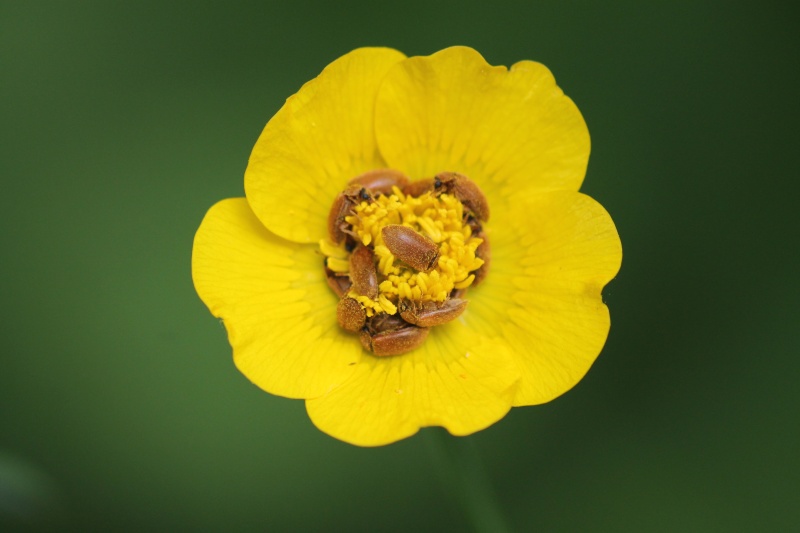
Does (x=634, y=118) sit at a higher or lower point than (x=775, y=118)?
higher

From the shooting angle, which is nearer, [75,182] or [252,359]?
[252,359]

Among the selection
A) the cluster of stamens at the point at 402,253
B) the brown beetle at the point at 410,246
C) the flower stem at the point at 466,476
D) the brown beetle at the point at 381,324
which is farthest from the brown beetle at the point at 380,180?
the flower stem at the point at 466,476

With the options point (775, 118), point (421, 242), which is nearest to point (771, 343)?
point (775, 118)

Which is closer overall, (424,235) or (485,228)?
(424,235)

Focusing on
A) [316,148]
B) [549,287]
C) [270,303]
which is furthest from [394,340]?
[316,148]

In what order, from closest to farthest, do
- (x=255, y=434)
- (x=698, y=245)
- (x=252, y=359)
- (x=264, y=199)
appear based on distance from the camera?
(x=252, y=359)
(x=264, y=199)
(x=255, y=434)
(x=698, y=245)

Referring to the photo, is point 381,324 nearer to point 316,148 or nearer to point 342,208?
point 342,208

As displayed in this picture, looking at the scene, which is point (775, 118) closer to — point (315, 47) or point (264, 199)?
point (315, 47)
